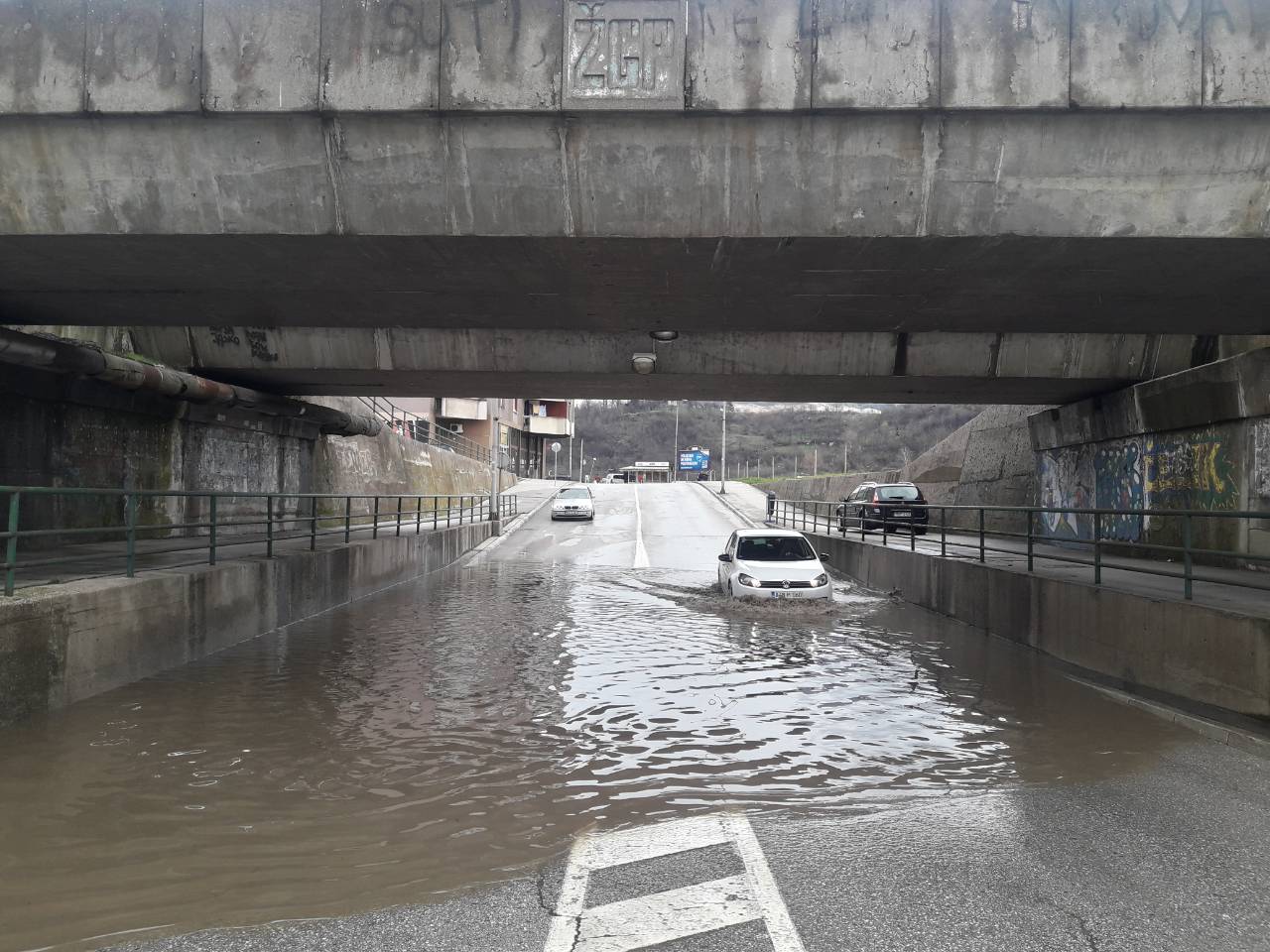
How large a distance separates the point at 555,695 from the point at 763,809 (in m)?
3.52

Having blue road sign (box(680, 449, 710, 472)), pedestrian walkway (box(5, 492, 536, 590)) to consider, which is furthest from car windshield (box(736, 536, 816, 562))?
blue road sign (box(680, 449, 710, 472))

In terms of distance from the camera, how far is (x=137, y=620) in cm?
915

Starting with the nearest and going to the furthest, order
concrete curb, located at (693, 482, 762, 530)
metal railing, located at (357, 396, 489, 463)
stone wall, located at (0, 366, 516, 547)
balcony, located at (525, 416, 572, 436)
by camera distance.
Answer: stone wall, located at (0, 366, 516, 547), metal railing, located at (357, 396, 489, 463), concrete curb, located at (693, 482, 762, 530), balcony, located at (525, 416, 572, 436)

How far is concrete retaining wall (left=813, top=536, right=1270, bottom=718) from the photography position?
24.6 ft

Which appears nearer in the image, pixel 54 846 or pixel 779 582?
pixel 54 846

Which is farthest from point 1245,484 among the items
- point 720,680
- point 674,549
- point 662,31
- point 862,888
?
point 674,549

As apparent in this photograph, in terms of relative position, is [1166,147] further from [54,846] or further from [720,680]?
[54,846]

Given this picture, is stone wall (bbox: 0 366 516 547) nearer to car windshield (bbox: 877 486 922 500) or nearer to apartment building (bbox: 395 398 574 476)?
car windshield (bbox: 877 486 922 500)

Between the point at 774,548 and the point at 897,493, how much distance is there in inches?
621

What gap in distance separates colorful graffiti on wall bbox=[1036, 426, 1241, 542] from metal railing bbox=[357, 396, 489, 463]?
18.6 meters

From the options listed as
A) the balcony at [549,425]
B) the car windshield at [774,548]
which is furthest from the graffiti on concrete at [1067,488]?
the balcony at [549,425]

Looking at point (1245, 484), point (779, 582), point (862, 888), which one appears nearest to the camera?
point (862, 888)

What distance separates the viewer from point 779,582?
1488 cm

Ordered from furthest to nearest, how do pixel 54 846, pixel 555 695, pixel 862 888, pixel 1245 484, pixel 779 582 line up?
1. pixel 779 582
2. pixel 1245 484
3. pixel 555 695
4. pixel 54 846
5. pixel 862 888
